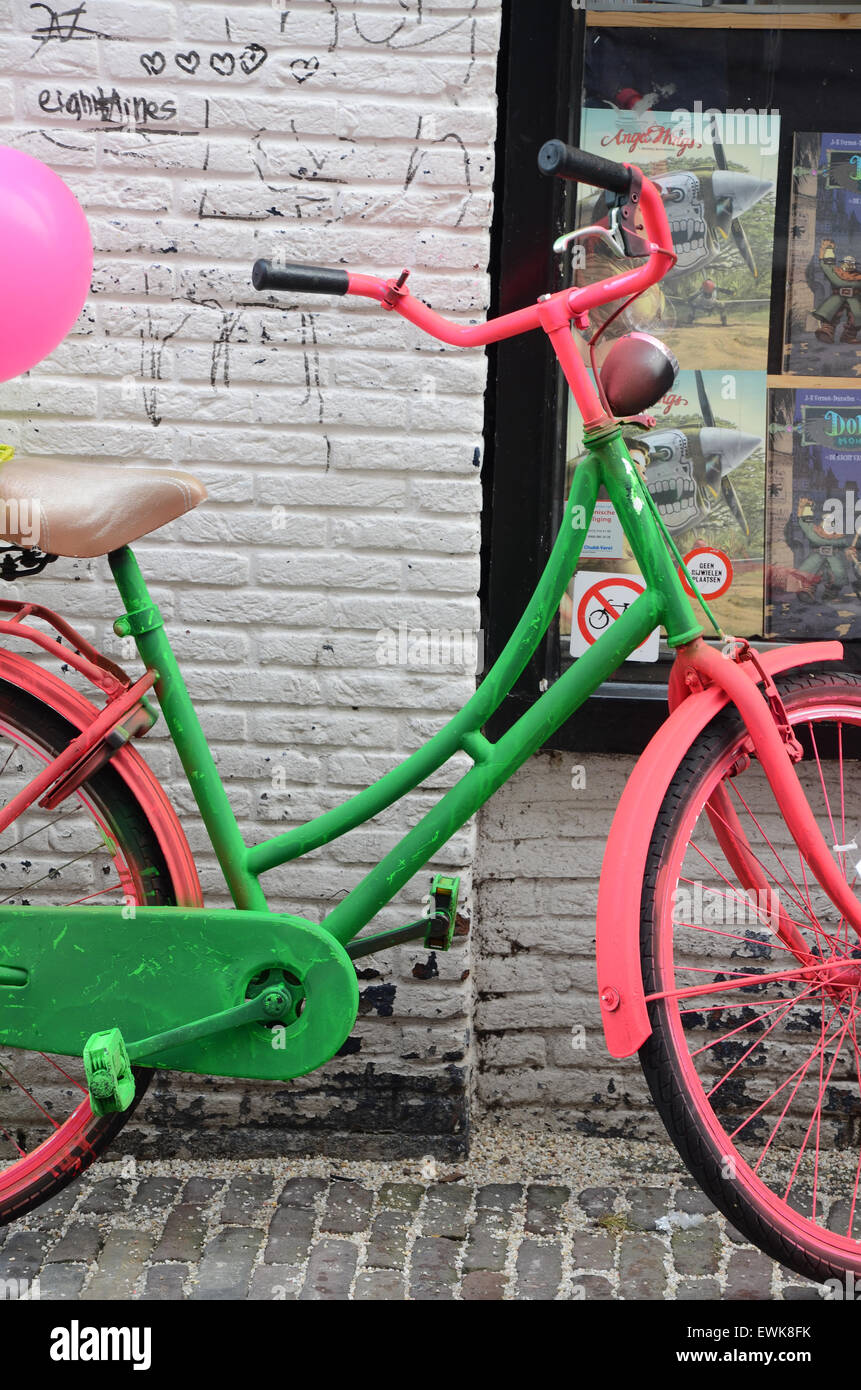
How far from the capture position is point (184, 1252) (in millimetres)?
2242

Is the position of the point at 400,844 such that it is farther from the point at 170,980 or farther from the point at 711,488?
the point at 711,488

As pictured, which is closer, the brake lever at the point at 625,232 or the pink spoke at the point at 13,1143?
the brake lever at the point at 625,232

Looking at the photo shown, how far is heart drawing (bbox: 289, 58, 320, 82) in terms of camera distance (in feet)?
7.90

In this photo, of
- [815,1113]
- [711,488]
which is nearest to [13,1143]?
[815,1113]

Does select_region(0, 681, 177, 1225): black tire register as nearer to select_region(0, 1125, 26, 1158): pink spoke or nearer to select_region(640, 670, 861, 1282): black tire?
select_region(0, 1125, 26, 1158): pink spoke

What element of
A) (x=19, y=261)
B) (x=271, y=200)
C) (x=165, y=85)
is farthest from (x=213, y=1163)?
(x=165, y=85)

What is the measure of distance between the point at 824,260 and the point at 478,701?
1.35 meters

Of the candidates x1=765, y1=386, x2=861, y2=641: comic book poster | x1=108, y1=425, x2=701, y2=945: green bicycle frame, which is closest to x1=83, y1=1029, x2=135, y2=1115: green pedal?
x1=108, y1=425, x2=701, y2=945: green bicycle frame

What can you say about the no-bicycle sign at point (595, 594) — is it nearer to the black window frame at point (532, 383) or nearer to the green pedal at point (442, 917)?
the black window frame at point (532, 383)

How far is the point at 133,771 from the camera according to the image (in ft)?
6.66

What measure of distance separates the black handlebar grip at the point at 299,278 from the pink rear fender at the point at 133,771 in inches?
28.1

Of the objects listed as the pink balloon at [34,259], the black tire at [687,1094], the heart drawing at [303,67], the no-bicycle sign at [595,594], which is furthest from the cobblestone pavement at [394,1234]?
the heart drawing at [303,67]

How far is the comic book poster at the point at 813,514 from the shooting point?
2656 mm
